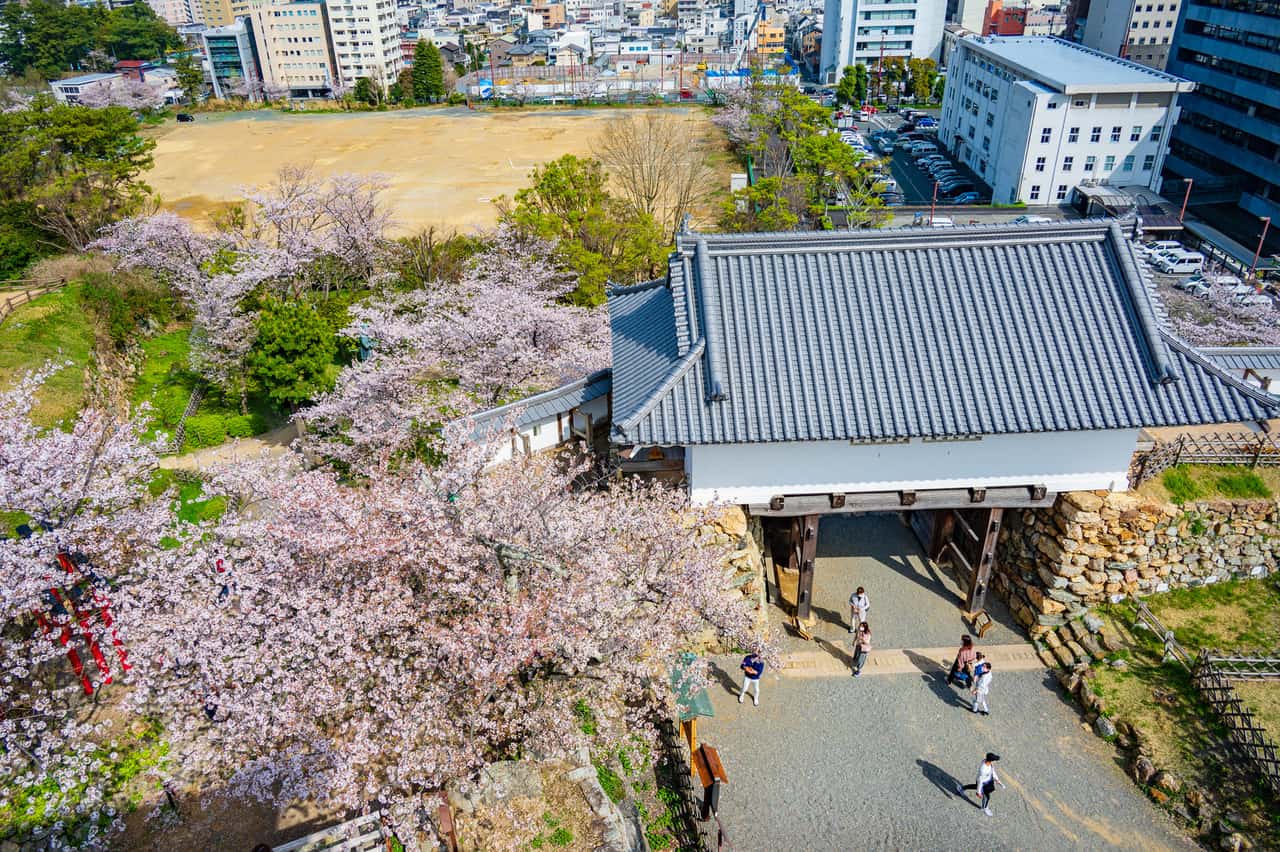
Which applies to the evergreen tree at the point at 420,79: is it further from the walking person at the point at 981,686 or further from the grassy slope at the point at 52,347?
the walking person at the point at 981,686

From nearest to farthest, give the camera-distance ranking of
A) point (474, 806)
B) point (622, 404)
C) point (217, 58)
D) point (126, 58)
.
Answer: point (474, 806)
point (622, 404)
point (217, 58)
point (126, 58)

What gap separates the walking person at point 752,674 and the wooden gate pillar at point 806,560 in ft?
8.07

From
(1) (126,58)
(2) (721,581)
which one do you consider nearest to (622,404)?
(2) (721,581)

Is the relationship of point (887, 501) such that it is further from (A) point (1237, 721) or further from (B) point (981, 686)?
(A) point (1237, 721)

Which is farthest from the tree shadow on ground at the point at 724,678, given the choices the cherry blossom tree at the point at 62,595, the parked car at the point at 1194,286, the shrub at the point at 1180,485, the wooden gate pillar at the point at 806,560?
the parked car at the point at 1194,286

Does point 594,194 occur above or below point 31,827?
above

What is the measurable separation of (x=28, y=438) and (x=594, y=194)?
21938 mm

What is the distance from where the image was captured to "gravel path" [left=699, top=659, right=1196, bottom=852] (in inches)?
571

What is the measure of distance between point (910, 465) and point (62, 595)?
17888 millimetres

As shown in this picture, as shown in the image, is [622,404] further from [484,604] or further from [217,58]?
[217,58]

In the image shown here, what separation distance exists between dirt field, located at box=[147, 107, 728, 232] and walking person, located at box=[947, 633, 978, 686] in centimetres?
4475

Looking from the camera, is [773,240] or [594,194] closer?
[773,240]

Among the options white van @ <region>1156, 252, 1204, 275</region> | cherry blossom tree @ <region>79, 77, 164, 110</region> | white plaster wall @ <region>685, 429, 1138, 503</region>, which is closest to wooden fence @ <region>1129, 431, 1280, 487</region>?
white plaster wall @ <region>685, 429, 1138, 503</region>

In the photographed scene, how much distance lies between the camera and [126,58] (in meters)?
137
